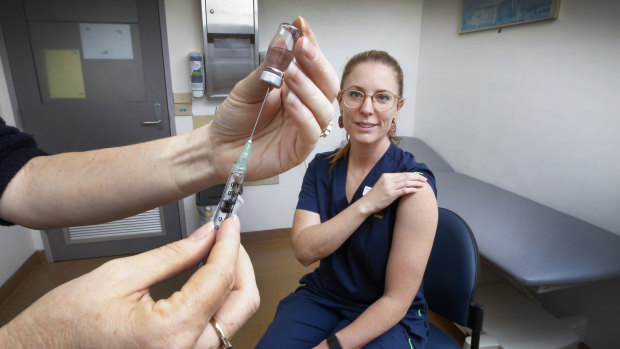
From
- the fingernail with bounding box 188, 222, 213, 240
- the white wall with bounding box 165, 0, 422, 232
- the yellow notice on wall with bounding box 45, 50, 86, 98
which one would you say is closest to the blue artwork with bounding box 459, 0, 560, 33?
the white wall with bounding box 165, 0, 422, 232

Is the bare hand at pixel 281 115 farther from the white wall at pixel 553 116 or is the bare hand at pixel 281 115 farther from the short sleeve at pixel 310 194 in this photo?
the white wall at pixel 553 116

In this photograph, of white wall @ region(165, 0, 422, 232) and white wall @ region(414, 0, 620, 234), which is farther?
white wall @ region(165, 0, 422, 232)

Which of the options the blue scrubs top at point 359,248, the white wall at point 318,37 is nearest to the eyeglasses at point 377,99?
the blue scrubs top at point 359,248

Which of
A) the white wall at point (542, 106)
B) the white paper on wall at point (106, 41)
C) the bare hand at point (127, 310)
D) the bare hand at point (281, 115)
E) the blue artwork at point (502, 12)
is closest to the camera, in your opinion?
the bare hand at point (127, 310)

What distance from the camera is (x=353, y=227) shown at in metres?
1.16

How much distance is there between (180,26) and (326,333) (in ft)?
8.29

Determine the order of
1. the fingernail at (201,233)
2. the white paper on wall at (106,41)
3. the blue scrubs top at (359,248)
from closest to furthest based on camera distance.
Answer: the fingernail at (201,233) → the blue scrubs top at (359,248) → the white paper on wall at (106,41)

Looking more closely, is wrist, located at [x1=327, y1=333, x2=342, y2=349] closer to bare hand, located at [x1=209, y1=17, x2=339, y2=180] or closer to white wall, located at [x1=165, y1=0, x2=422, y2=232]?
bare hand, located at [x1=209, y1=17, x2=339, y2=180]

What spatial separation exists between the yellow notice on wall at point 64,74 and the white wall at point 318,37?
692 mm

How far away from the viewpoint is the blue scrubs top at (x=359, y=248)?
1.22 m

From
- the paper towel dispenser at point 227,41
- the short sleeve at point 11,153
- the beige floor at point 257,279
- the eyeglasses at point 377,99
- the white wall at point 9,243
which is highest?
the paper towel dispenser at point 227,41

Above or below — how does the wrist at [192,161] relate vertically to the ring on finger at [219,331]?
above

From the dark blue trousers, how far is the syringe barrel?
671mm

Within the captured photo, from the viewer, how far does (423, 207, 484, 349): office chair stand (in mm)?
1222
